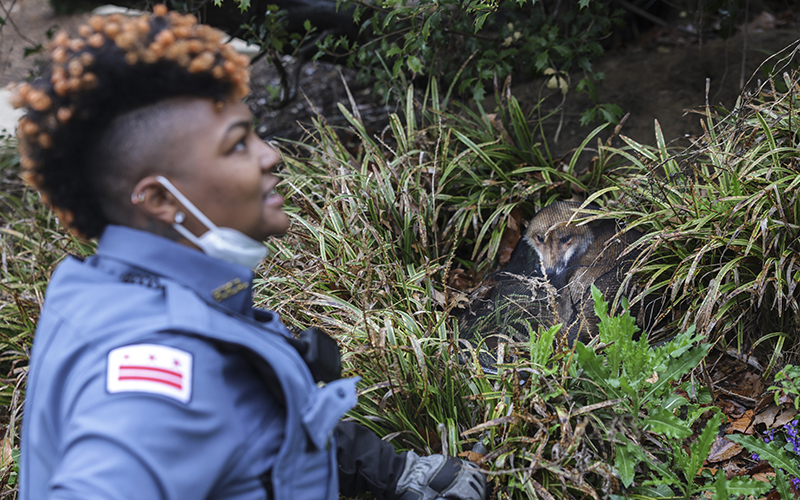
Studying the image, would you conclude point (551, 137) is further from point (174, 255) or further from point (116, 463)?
point (116, 463)

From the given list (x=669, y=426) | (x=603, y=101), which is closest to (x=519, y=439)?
(x=669, y=426)

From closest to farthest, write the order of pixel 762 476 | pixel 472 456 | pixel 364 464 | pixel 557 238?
pixel 364 464 → pixel 472 456 → pixel 762 476 → pixel 557 238

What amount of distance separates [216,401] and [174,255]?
1.00 ft

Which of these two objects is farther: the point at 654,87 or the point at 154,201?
the point at 654,87

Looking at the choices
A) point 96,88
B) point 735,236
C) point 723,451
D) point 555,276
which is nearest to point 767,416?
point 723,451

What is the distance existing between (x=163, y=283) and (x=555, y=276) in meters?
1.98

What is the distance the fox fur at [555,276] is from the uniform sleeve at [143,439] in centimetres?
164

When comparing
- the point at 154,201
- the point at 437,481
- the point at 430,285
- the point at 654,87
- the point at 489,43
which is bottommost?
the point at 430,285

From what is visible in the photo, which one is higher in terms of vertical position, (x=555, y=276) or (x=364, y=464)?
(x=364, y=464)

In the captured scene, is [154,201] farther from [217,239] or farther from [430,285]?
[430,285]

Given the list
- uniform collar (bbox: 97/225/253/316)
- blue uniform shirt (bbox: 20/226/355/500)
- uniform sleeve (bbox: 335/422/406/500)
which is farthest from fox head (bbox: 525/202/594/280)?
uniform collar (bbox: 97/225/253/316)

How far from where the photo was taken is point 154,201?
1148mm

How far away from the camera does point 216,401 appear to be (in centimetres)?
105

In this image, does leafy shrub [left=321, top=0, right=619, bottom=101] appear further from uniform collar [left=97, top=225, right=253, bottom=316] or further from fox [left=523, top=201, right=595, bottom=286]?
uniform collar [left=97, top=225, right=253, bottom=316]
